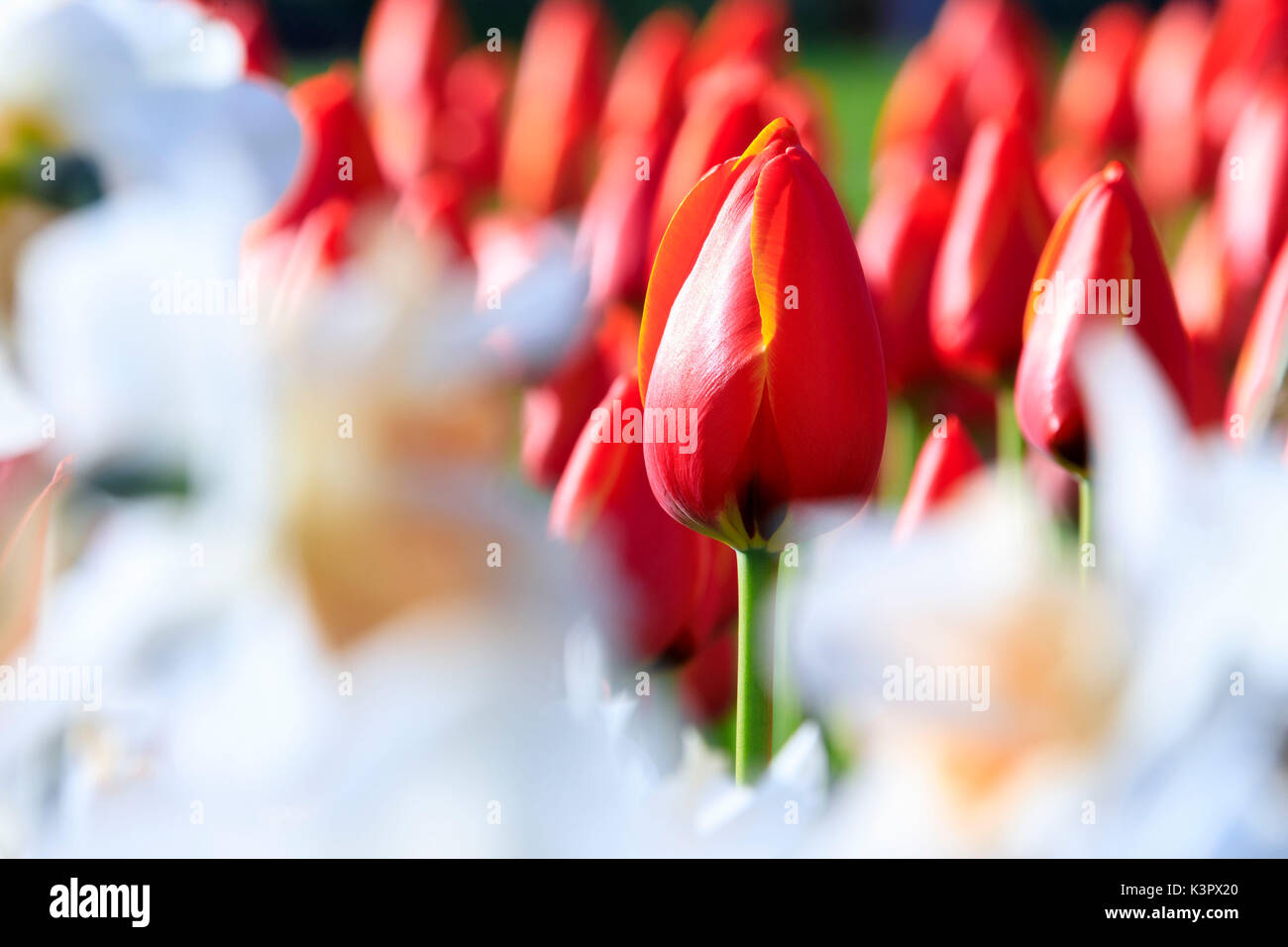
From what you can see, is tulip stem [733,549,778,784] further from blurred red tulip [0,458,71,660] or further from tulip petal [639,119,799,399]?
blurred red tulip [0,458,71,660]

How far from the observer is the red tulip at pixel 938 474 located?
0.42 meters

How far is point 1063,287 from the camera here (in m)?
0.43

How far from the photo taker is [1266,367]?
41 centimetres

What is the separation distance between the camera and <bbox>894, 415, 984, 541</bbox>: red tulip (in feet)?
1.38

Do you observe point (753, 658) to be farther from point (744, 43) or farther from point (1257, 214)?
point (744, 43)

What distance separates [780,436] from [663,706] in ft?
0.38

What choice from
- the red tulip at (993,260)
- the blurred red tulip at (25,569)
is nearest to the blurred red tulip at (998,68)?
the red tulip at (993,260)

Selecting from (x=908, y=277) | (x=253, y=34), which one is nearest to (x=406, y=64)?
(x=253, y=34)

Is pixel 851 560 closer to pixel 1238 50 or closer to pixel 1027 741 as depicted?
pixel 1027 741

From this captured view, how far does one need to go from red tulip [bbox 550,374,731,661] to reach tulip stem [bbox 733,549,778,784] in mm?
35

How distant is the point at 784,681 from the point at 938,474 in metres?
0.09
